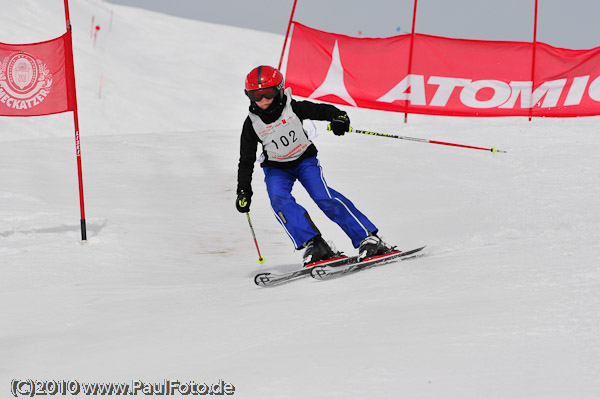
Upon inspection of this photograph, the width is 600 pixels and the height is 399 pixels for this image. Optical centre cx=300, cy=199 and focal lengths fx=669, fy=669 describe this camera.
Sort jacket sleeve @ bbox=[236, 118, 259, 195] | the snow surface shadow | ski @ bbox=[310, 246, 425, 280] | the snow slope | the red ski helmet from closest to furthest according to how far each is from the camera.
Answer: the snow slope < ski @ bbox=[310, 246, 425, 280] < the red ski helmet < jacket sleeve @ bbox=[236, 118, 259, 195] < the snow surface shadow

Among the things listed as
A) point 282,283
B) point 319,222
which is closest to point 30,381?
point 282,283

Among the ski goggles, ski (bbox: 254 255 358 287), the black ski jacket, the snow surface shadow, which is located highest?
the ski goggles

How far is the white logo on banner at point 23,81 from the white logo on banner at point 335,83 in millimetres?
7309

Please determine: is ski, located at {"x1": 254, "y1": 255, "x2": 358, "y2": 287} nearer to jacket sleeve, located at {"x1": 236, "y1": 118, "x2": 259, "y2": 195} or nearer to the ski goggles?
jacket sleeve, located at {"x1": 236, "y1": 118, "x2": 259, "y2": 195}

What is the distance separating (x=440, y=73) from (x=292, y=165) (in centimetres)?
864

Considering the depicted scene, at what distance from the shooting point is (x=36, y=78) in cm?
646

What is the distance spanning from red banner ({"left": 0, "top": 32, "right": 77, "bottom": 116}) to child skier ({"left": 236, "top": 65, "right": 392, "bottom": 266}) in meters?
2.38

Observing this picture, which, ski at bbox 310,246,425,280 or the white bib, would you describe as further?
the white bib

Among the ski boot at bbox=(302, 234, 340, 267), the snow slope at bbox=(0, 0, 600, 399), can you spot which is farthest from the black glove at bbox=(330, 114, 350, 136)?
the snow slope at bbox=(0, 0, 600, 399)

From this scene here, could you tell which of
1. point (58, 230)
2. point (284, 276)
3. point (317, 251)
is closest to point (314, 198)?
point (317, 251)

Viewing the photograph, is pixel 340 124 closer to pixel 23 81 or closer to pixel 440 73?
pixel 23 81

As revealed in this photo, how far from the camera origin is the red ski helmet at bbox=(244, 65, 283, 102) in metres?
4.87

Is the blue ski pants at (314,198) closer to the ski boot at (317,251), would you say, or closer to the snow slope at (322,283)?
the ski boot at (317,251)

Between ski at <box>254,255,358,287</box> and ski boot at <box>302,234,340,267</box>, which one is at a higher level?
ski boot at <box>302,234,340,267</box>
